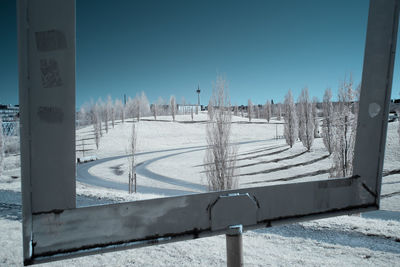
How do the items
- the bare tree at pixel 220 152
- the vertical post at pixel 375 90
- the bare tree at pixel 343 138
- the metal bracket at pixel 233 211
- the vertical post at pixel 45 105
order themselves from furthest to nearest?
the bare tree at pixel 343 138 → the bare tree at pixel 220 152 → the vertical post at pixel 375 90 → the metal bracket at pixel 233 211 → the vertical post at pixel 45 105

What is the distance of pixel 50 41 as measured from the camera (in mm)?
906

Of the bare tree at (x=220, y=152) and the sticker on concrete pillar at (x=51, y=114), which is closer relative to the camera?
the sticker on concrete pillar at (x=51, y=114)

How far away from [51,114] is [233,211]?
89 centimetres

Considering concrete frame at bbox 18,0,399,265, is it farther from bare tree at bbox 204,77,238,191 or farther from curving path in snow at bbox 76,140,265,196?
curving path in snow at bbox 76,140,265,196

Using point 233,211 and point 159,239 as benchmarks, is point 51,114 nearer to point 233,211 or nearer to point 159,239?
point 159,239

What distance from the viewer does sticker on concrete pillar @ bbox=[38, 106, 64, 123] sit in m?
0.89

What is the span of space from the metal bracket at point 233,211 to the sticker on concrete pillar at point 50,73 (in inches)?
33.3

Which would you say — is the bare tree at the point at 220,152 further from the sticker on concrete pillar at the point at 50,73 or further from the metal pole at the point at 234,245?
the sticker on concrete pillar at the point at 50,73

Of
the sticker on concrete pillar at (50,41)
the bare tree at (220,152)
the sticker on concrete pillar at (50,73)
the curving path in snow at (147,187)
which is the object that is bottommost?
the curving path in snow at (147,187)

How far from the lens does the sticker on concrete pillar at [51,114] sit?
0.89 meters

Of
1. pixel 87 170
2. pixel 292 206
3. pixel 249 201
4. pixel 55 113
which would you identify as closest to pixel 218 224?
pixel 249 201

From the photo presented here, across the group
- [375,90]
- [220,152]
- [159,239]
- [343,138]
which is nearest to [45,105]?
[159,239]

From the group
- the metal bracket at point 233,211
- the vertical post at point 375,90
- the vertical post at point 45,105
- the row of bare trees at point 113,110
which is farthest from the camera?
the row of bare trees at point 113,110

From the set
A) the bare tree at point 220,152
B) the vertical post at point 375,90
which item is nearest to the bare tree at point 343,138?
the bare tree at point 220,152
